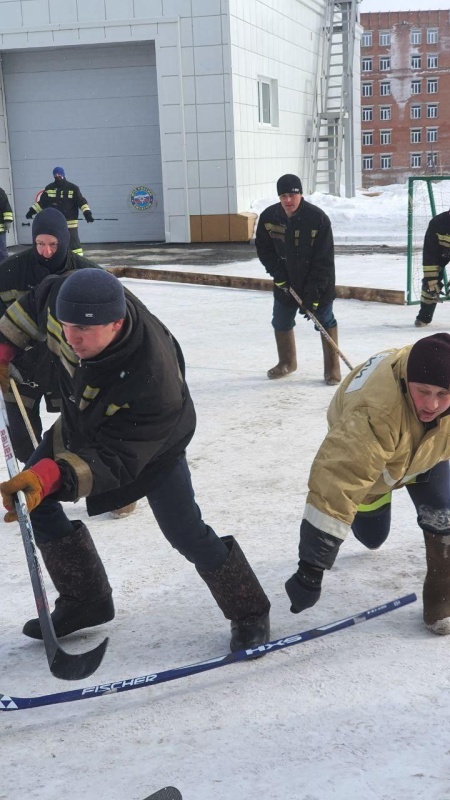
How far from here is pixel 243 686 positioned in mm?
3064

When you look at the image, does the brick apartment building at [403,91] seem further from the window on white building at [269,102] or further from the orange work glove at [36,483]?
the orange work glove at [36,483]

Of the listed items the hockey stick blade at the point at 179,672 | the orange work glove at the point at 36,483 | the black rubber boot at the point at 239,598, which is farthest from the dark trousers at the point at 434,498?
the orange work glove at the point at 36,483

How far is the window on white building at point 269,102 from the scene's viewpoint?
2012 cm

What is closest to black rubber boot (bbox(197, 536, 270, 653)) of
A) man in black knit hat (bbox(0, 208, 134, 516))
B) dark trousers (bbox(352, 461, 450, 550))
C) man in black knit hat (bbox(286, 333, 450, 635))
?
man in black knit hat (bbox(286, 333, 450, 635))

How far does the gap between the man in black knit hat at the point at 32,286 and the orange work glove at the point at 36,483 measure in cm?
148

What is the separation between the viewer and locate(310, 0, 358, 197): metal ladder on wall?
75.9 feet

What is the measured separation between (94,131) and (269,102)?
168 inches

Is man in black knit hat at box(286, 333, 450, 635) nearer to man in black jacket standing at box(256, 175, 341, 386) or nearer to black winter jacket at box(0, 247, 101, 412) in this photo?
black winter jacket at box(0, 247, 101, 412)

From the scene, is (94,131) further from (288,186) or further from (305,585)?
(305,585)

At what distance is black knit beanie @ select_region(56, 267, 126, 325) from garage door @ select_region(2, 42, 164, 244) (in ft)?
54.6

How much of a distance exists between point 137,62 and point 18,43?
242cm

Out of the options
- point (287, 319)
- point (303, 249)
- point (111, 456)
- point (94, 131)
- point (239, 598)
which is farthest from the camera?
point (94, 131)

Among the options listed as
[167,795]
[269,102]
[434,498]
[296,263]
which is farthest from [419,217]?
[167,795]

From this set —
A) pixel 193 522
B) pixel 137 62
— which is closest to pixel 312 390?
pixel 193 522
